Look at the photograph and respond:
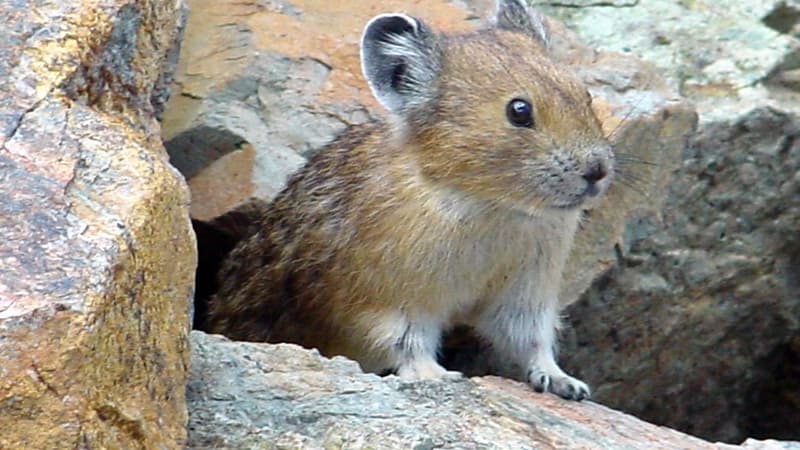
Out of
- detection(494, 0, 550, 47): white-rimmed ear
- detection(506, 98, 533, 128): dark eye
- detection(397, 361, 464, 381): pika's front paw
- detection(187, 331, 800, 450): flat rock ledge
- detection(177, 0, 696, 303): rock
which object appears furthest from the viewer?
detection(177, 0, 696, 303): rock

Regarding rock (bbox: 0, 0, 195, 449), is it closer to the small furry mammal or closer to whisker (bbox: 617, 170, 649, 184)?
the small furry mammal

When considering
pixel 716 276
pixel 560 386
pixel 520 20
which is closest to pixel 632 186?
pixel 716 276

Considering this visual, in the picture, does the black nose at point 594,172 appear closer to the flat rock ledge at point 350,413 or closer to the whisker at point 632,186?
the flat rock ledge at point 350,413

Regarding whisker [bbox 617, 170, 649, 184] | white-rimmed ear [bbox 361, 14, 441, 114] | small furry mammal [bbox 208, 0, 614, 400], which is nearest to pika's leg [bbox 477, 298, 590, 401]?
small furry mammal [bbox 208, 0, 614, 400]

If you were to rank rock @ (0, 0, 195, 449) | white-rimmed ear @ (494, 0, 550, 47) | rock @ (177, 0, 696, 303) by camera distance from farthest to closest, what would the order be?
rock @ (177, 0, 696, 303), white-rimmed ear @ (494, 0, 550, 47), rock @ (0, 0, 195, 449)

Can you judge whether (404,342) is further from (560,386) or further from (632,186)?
(632,186)

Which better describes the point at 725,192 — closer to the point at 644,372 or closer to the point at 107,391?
the point at 644,372

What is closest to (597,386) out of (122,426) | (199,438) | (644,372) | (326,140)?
(644,372)
